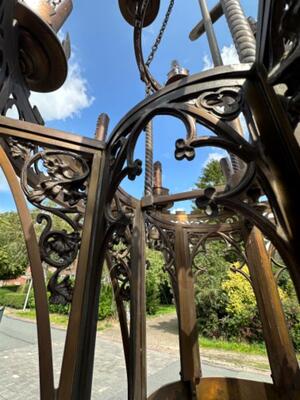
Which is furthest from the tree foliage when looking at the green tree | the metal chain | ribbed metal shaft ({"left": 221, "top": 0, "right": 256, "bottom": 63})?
the green tree

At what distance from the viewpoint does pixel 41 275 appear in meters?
0.80

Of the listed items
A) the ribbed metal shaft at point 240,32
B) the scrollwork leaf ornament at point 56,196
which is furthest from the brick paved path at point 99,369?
the ribbed metal shaft at point 240,32

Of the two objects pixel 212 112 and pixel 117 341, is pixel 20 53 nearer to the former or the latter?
pixel 212 112

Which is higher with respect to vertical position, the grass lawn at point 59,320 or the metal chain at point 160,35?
the metal chain at point 160,35

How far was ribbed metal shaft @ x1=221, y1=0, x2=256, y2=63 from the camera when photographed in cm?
85

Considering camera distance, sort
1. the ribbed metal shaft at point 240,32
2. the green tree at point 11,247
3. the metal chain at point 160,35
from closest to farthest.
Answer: the ribbed metal shaft at point 240,32 < the metal chain at point 160,35 < the green tree at point 11,247

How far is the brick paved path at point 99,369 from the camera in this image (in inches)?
147

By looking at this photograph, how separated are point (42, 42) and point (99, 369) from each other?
552 centimetres

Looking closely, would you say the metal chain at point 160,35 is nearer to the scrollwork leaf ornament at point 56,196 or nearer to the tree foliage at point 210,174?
the scrollwork leaf ornament at point 56,196

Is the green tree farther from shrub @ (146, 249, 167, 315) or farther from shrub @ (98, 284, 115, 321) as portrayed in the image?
shrub @ (146, 249, 167, 315)

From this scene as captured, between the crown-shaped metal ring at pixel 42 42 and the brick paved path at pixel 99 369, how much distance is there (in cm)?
418

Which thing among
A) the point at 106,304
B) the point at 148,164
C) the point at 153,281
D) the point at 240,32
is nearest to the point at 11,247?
the point at 106,304

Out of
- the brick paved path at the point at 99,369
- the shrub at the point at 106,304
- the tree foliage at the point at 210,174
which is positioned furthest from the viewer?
the tree foliage at the point at 210,174

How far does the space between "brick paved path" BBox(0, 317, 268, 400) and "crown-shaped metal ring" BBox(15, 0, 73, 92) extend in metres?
4.18
